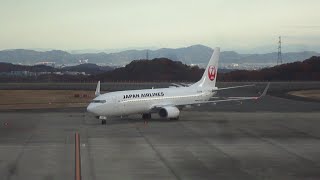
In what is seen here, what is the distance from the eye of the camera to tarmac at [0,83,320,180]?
21781 mm

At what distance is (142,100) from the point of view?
150ft

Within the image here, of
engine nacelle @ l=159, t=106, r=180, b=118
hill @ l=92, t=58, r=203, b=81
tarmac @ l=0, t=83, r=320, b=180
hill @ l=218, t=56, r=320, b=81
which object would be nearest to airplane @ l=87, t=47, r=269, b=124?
engine nacelle @ l=159, t=106, r=180, b=118

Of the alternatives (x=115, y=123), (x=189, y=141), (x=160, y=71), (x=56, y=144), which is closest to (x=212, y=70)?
(x=115, y=123)

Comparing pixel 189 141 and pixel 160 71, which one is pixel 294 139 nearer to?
pixel 189 141

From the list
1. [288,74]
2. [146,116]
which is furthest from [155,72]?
[146,116]

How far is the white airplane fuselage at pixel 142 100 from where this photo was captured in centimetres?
4297

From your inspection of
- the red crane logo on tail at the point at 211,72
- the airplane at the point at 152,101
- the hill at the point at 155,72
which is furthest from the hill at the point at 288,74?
the airplane at the point at 152,101

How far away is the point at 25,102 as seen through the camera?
70062mm

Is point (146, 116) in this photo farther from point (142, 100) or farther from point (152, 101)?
point (142, 100)

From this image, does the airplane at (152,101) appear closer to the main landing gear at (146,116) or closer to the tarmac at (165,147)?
the main landing gear at (146,116)

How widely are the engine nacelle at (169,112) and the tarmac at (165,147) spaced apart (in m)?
0.66

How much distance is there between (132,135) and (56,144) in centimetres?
642

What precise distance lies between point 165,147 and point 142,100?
1650 centimetres

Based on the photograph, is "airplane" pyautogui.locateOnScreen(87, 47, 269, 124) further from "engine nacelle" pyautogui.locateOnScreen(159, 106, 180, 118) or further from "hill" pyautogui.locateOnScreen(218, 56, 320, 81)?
"hill" pyautogui.locateOnScreen(218, 56, 320, 81)
